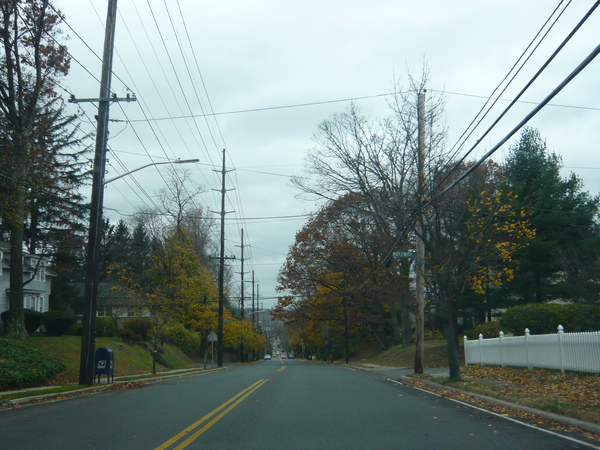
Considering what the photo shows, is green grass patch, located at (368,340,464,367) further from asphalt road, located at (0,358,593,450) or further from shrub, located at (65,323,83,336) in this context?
shrub, located at (65,323,83,336)

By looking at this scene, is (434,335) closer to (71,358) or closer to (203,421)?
(71,358)

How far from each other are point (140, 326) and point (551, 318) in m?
26.9

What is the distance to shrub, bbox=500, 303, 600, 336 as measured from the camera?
21672 millimetres

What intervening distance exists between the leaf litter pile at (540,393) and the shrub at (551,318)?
3.03m

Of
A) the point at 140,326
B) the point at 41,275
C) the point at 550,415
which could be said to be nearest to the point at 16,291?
the point at 140,326

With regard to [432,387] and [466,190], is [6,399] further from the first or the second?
[466,190]

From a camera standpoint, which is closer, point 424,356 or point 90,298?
point 90,298

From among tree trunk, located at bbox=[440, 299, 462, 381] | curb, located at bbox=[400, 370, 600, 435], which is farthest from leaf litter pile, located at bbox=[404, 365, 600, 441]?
tree trunk, located at bbox=[440, 299, 462, 381]

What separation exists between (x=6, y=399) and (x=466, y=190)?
1653cm

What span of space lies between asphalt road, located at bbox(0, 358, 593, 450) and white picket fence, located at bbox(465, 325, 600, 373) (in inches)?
188

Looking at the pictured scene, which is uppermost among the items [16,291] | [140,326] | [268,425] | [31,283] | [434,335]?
[31,283]

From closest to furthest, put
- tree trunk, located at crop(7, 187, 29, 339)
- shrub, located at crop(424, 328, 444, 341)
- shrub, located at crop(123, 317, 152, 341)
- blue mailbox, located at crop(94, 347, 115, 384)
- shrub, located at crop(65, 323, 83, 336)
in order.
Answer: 1. blue mailbox, located at crop(94, 347, 115, 384)
2. tree trunk, located at crop(7, 187, 29, 339)
3. shrub, located at crop(65, 323, 83, 336)
4. shrub, located at crop(123, 317, 152, 341)
5. shrub, located at crop(424, 328, 444, 341)

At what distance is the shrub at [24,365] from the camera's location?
1855 cm

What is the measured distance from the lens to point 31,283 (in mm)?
43094
